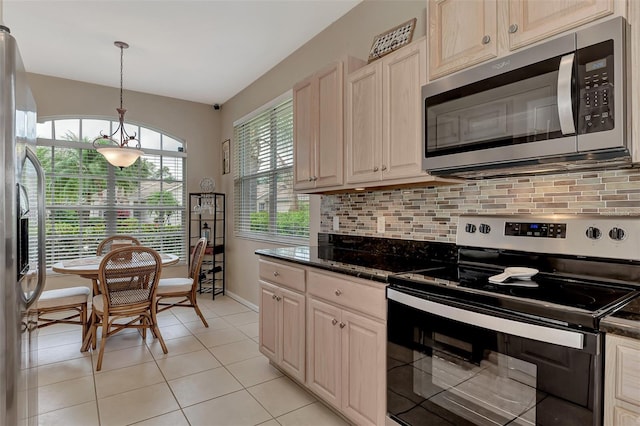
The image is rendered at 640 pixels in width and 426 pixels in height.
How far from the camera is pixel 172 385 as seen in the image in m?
2.44

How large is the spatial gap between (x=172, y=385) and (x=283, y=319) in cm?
91

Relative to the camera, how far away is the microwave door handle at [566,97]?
124 cm

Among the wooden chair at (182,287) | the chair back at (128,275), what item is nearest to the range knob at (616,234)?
the chair back at (128,275)

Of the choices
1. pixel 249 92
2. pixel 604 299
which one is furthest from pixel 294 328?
pixel 249 92

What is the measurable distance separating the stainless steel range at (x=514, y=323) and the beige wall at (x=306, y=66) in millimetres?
1492

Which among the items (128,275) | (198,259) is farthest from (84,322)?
(198,259)

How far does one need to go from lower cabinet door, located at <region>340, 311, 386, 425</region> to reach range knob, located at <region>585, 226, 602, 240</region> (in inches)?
37.1

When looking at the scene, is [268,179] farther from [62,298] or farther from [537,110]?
[537,110]

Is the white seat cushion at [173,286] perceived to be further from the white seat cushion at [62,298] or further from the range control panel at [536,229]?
the range control panel at [536,229]

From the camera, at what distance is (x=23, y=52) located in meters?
3.50

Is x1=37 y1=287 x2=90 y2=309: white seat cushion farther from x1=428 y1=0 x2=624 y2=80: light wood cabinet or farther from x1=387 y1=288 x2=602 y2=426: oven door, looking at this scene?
x1=428 y1=0 x2=624 y2=80: light wood cabinet

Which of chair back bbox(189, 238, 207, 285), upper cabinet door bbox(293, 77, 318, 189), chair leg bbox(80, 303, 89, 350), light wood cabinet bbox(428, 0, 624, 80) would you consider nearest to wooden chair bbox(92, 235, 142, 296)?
chair leg bbox(80, 303, 89, 350)

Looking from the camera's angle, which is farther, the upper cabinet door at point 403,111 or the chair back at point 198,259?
the chair back at point 198,259

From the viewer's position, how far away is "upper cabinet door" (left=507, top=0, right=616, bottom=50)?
1.22 metres
